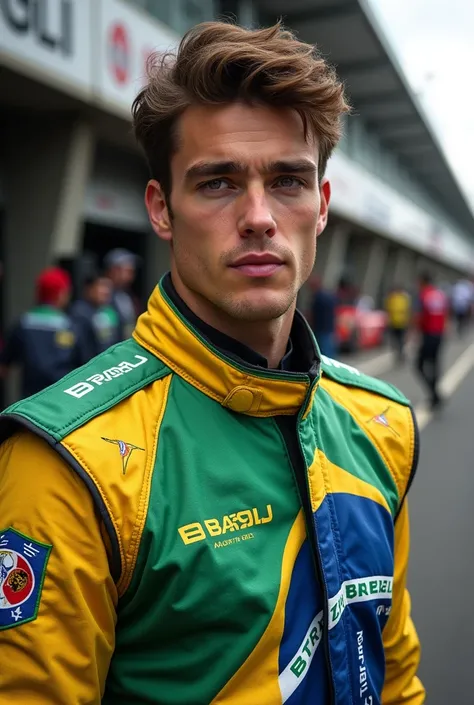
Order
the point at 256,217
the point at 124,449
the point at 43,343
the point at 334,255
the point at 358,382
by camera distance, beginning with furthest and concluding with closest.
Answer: the point at 334,255 → the point at 43,343 → the point at 358,382 → the point at 256,217 → the point at 124,449

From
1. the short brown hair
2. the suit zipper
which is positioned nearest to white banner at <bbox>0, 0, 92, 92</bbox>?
the short brown hair

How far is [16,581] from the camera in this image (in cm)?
105

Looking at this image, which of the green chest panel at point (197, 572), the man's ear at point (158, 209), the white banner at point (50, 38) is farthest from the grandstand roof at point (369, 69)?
the green chest panel at point (197, 572)

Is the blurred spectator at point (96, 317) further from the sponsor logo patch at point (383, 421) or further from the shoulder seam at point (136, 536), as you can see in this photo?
the shoulder seam at point (136, 536)

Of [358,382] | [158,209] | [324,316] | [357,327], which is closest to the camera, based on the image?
[158,209]

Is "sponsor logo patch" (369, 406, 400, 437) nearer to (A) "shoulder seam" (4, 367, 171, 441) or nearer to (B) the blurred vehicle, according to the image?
(A) "shoulder seam" (4, 367, 171, 441)

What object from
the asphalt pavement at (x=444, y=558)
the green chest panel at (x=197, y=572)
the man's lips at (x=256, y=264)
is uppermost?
the man's lips at (x=256, y=264)

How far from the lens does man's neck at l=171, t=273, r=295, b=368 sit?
1354 millimetres

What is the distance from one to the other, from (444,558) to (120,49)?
6.00 m

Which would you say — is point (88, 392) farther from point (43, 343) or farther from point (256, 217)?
point (43, 343)

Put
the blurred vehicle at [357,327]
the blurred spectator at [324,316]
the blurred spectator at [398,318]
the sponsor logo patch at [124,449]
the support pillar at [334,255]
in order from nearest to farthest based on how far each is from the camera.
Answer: the sponsor logo patch at [124,449] → the blurred spectator at [324,316] → the blurred spectator at [398,318] → the blurred vehicle at [357,327] → the support pillar at [334,255]

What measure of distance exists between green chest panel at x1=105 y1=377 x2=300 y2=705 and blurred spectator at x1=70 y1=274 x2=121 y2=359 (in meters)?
4.05

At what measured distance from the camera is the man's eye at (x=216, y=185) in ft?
4.30

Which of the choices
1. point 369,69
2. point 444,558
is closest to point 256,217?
point 444,558
